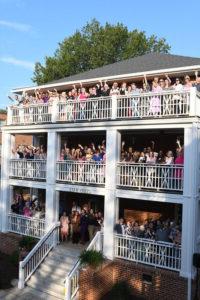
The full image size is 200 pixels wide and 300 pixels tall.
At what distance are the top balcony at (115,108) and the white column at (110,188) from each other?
861mm

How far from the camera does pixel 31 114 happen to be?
21094 mm

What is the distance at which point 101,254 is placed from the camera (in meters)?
16.2

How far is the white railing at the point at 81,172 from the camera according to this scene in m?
17.8

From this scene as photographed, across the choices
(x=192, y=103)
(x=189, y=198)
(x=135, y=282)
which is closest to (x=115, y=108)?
(x=192, y=103)

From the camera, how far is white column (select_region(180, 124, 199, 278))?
1477cm

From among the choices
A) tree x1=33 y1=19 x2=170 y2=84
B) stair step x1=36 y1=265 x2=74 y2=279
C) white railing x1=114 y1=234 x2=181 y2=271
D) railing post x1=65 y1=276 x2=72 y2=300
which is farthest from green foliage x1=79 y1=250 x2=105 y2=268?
tree x1=33 y1=19 x2=170 y2=84

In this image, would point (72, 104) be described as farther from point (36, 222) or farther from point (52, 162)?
point (36, 222)

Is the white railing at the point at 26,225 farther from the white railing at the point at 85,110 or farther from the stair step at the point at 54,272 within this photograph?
the white railing at the point at 85,110

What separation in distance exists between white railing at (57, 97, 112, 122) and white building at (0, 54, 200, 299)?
0.14 ft

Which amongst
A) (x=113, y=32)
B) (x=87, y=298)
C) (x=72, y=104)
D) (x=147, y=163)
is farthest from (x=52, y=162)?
Result: (x=113, y=32)

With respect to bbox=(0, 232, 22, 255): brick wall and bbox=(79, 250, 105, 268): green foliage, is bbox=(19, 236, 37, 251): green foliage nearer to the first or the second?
bbox=(0, 232, 22, 255): brick wall

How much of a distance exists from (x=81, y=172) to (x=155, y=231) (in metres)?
3.98

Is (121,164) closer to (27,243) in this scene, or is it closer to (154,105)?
(154,105)

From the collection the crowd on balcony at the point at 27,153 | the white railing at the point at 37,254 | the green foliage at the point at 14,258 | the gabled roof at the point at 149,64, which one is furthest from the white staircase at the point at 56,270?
the gabled roof at the point at 149,64
